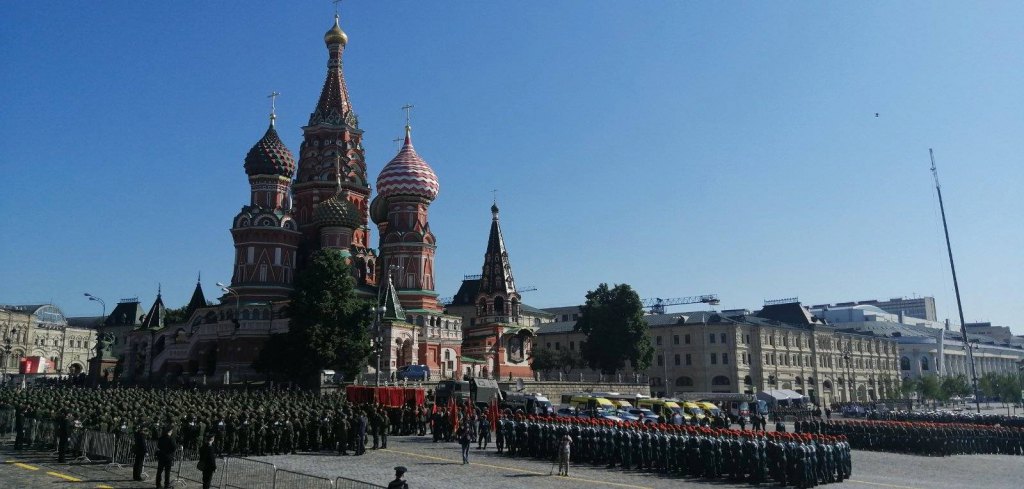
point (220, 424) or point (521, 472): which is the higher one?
point (220, 424)

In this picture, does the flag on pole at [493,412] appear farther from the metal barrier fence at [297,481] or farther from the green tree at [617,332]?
the green tree at [617,332]

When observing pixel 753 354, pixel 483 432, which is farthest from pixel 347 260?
pixel 753 354

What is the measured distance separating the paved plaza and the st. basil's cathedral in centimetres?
2923

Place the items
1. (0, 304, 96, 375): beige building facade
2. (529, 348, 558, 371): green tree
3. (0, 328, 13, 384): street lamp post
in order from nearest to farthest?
(529, 348, 558, 371): green tree, (0, 328, 13, 384): street lamp post, (0, 304, 96, 375): beige building facade

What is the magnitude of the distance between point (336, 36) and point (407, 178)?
15.8 meters

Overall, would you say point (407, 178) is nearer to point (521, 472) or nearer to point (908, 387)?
point (521, 472)

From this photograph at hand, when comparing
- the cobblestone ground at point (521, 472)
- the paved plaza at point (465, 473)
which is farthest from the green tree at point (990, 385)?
the paved plaza at point (465, 473)

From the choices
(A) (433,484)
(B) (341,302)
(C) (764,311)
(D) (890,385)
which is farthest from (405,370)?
(D) (890,385)

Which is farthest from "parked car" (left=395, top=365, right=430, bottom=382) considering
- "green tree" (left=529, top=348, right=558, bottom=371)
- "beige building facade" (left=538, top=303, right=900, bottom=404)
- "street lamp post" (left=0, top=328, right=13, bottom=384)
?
"street lamp post" (left=0, top=328, right=13, bottom=384)

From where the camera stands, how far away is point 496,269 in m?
68.2

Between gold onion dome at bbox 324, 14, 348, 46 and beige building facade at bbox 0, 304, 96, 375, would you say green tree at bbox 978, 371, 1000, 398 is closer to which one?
gold onion dome at bbox 324, 14, 348, 46

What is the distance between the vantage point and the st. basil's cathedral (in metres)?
55.9

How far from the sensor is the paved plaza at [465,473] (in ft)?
59.9

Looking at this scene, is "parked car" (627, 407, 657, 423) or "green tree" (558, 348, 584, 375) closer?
"parked car" (627, 407, 657, 423)
